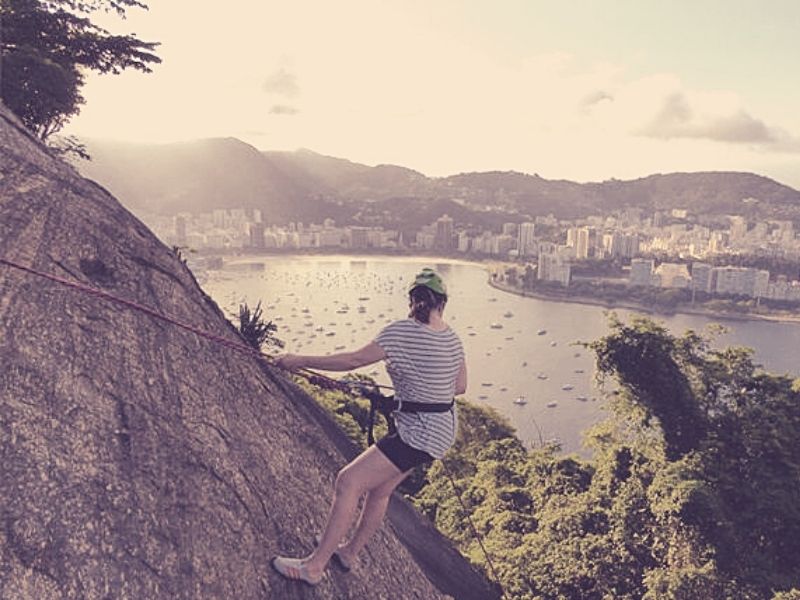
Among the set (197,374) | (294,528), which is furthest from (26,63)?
(294,528)

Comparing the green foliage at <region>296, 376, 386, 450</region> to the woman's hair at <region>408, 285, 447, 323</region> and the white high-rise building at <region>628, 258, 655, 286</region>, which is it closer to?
the woman's hair at <region>408, 285, 447, 323</region>

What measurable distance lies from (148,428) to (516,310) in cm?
11208

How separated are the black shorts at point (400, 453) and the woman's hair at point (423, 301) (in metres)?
0.72

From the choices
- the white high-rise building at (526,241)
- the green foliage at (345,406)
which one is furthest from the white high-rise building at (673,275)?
the green foliage at (345,406)

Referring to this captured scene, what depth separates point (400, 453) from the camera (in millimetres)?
3416

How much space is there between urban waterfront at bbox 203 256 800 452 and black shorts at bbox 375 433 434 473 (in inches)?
1464

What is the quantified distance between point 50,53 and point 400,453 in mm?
15406

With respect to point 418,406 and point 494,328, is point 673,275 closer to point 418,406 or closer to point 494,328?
point 494,328

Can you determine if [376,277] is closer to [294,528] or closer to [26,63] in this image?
[26,63]

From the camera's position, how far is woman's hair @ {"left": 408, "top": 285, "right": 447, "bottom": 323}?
3.30m

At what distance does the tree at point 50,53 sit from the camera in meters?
13.2

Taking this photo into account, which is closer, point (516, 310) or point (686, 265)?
point (516, 310)

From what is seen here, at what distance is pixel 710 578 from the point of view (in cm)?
1063

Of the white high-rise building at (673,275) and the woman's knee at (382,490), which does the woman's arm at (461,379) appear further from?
the white high-rise building at (673,275)
